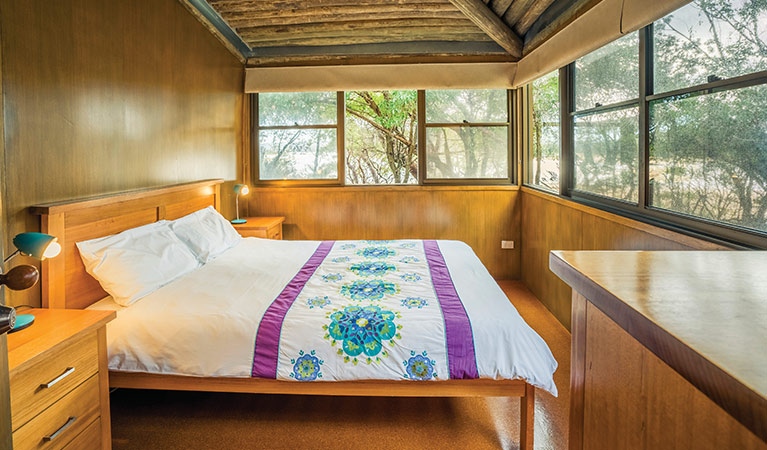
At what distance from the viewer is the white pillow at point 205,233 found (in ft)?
10.6

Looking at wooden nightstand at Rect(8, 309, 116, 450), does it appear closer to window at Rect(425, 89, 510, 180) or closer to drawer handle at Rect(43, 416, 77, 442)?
drawer handle at Rect(43, 416, 77, 442)

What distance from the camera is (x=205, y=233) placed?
3.45 metres

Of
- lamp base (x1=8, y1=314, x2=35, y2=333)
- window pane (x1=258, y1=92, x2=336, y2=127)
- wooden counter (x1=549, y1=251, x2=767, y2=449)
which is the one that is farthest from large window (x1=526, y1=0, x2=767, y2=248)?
lamp base (x1=8, y1=314, x2=35, y2=333)

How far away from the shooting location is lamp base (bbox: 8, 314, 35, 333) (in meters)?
1.85

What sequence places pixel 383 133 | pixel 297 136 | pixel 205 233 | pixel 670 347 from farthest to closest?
1. pixel 383 133
2. pixel 297 136
3. pixel 205 233
4. pixel 670 347

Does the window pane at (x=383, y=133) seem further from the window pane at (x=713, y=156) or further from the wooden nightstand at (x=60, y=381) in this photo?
the wooden nightstand at (x=60, y=381)

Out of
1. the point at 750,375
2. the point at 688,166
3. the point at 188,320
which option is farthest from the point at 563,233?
the point at 750,375

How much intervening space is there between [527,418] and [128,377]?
181cm

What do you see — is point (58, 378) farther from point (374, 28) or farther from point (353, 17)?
point (374, 28)

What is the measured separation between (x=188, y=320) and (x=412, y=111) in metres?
4.85

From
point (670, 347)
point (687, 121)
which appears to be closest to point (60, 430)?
point (670, 347)

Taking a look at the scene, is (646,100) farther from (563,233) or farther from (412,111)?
(412,111)

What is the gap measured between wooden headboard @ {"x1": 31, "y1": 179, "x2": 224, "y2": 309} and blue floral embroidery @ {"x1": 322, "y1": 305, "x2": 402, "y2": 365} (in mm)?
1323

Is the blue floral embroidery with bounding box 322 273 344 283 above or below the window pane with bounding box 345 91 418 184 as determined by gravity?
below
